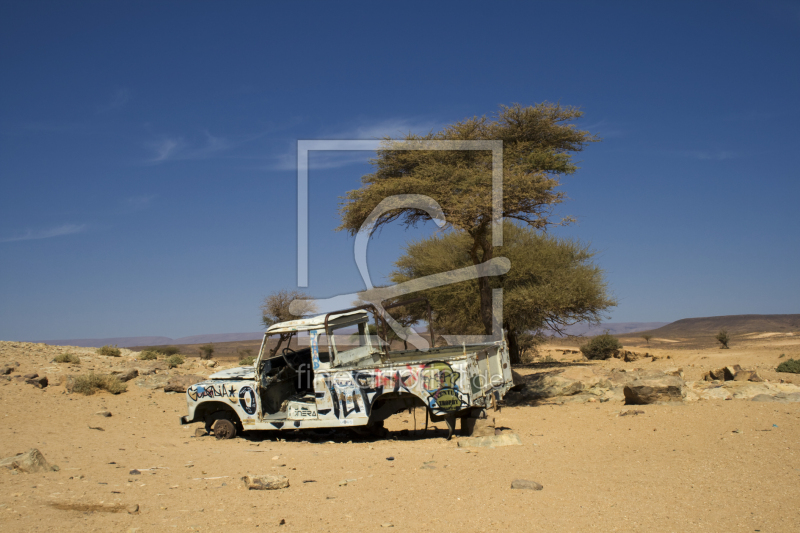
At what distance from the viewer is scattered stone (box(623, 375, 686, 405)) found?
12117 mm

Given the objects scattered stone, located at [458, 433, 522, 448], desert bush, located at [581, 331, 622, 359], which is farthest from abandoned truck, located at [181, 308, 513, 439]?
desert bush, located at [581, 331, 622, 359]

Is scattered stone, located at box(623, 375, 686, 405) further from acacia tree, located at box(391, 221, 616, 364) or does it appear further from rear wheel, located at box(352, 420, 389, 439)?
acacia tree, located at box(391, 221, 616, 364)

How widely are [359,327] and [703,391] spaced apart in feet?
26.8

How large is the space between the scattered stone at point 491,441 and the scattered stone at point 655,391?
193 inches

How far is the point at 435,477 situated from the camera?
21.8 ft

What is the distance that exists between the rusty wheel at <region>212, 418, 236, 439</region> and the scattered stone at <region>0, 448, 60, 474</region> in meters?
3.42

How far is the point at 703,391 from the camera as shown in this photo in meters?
13.0

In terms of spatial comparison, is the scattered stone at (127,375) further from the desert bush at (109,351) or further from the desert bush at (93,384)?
the desert bush at (109,351)

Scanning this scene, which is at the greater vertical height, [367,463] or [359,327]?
[359,327]

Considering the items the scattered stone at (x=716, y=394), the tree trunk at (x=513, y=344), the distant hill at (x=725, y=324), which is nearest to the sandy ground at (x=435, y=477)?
the scattered stone at (x=716, y=394)

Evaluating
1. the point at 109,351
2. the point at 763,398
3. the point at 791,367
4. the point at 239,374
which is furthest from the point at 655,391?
the point at 109,351

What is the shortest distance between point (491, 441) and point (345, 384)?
2.51 metres

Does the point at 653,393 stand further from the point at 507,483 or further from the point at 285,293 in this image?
the point at 285,293

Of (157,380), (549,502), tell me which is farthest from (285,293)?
(549,502)
